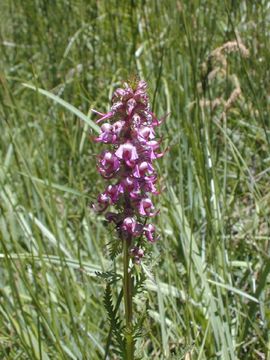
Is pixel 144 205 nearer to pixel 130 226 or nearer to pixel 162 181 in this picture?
pixel 130 226

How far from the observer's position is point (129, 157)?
1159 millimetres

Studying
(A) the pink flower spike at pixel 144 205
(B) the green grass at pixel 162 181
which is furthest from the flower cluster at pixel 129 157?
(B) the green grass at pixel 162 181

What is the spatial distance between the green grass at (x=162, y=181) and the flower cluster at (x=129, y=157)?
0.36ft

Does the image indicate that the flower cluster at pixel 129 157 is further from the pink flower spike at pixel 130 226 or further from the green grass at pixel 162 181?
the green grass at pixel 162 181

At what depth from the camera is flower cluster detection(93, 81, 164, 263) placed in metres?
1.17

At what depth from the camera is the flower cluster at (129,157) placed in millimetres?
1175

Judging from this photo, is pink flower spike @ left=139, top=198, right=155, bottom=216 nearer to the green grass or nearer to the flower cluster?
the flower cluster

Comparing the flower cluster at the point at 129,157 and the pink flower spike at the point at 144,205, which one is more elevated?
the flower cluster at the point at 129,157

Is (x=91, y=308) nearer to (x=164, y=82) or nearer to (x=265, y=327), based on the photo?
(x=265, y=327)

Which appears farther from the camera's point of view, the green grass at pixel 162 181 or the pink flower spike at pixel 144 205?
the green grass at pixel 162 181

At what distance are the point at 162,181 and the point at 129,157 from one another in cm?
96

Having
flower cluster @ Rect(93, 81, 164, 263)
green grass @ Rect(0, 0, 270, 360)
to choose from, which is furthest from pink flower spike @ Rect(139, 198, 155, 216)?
green grass @ Rect(0, 0, 270, 360)

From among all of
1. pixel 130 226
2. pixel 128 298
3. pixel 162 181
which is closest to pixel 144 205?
pixel 130 226

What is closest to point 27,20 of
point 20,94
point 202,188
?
point 20,94
